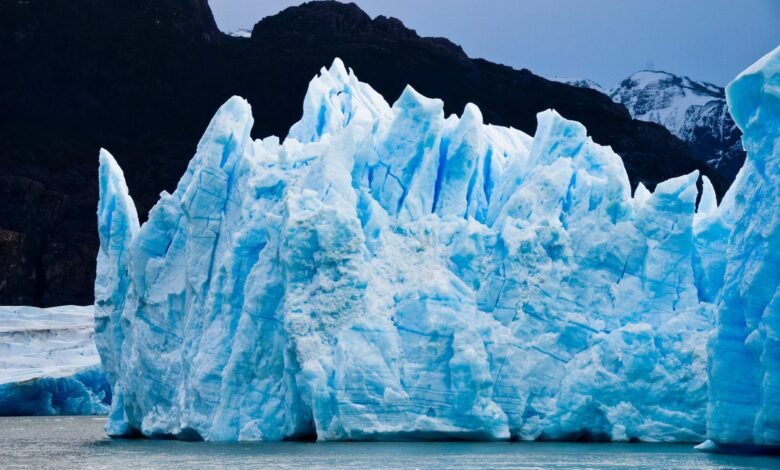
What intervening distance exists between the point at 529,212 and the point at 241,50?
4932cm

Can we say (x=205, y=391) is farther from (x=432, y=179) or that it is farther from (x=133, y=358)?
(x=432, y=179)

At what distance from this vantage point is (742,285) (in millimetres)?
19594

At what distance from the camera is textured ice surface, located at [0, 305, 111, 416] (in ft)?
133

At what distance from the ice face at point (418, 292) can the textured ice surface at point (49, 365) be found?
48.7 feet

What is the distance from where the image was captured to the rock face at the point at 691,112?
89.5 meters

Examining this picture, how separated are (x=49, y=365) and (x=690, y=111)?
67.3 m

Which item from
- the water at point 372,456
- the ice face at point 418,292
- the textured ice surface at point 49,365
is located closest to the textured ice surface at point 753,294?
the water at point 372,456

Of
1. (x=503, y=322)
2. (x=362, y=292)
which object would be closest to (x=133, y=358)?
(x=362, y=292)

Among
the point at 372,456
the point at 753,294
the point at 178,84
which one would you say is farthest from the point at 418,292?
the point at 178,84

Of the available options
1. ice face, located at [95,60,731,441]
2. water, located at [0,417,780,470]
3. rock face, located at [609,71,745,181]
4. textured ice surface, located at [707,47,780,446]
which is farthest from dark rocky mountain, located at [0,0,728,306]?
textured ice surface, located at [707,47,780,446]

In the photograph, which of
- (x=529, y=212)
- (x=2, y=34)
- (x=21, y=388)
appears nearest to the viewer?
(x=529, y=212)

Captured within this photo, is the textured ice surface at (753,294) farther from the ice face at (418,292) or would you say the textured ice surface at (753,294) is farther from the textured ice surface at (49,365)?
the textured ice surface at (49,365)

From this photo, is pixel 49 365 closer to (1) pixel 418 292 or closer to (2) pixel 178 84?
(1) pixel 418 292

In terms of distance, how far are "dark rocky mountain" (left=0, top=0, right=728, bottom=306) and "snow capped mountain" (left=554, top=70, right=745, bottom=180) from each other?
62.9 feet
